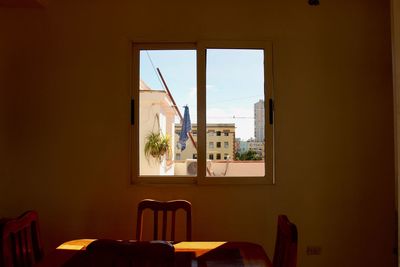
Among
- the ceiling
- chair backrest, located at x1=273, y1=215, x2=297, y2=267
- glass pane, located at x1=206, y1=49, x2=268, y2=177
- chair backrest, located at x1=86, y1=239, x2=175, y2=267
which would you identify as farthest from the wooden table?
the ceiling

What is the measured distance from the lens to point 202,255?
1.72m

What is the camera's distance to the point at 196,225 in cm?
271

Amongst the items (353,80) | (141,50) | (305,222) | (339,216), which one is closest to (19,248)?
(141,50)

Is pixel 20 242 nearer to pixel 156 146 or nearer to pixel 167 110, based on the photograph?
pixel 156 146

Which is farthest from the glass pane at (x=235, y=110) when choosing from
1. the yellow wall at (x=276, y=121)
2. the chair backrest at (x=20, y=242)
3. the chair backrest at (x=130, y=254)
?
the chair backrest at (x=130, y=254)

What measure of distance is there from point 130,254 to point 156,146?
179cm

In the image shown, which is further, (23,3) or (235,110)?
(235,110)

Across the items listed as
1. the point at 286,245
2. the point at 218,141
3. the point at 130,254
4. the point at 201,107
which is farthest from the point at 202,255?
the point at 201,107

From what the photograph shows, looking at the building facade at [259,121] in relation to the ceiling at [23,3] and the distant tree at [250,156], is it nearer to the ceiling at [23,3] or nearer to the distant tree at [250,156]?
the distant tree at [250,156]

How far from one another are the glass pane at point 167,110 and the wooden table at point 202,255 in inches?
39.3

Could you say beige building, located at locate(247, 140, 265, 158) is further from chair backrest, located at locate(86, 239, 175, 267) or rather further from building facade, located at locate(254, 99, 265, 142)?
chair backrest, located at locate(86, 239, 175, 267)

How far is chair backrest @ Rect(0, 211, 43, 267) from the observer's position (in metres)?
1.41

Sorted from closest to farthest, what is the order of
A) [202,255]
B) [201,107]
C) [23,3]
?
[202,255] → [23,3] → [201,107]

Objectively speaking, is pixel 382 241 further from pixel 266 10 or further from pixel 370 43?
pixel 266 10
